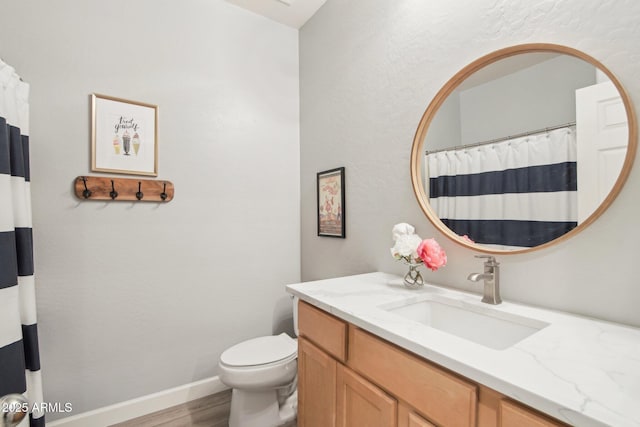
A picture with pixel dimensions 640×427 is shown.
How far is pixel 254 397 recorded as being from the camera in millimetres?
1653

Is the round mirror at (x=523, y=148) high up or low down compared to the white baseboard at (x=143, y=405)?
up

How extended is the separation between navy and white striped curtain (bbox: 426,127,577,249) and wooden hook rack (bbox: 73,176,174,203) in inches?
64.1

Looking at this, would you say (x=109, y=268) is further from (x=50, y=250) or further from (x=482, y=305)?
(x=482, y=305)

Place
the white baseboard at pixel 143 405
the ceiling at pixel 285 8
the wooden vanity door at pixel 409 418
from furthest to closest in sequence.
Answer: the ceiling at pixel 285 8
the white baseboard at pixel 143 405
the wooden vanity door at pixel 409 418

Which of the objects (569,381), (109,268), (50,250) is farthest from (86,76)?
(569,381)

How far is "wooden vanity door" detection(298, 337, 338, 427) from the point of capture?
3.82ft

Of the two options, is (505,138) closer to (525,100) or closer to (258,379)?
(525,100)

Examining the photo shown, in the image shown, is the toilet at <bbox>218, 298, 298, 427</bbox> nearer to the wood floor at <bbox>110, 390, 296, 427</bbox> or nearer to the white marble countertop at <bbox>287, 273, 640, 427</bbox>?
the wood floor at <bbox>110, 390, 296, 427</bbox>

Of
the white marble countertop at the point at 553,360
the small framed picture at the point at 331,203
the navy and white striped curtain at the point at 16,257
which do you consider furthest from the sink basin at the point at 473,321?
the navy and white striped curtain at the point at 16,257

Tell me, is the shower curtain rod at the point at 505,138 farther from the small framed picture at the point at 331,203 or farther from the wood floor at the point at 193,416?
the wood floor at the point at 193,416

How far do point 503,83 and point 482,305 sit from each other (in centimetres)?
89

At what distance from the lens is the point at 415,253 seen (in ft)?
4.35

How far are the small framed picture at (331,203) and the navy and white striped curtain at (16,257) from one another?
1587mm

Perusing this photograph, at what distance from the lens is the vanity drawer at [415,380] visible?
Result: 0.72 m
